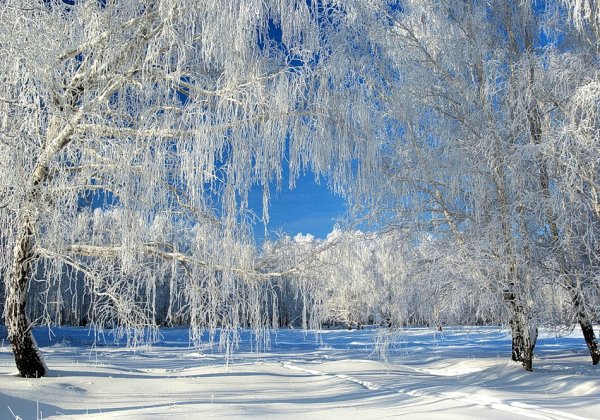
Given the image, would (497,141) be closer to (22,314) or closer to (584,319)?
(584,319)

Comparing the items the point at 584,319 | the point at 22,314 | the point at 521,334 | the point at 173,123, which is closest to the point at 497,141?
the point at 584,319

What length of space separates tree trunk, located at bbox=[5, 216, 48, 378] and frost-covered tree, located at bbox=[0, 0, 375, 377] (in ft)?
0.29

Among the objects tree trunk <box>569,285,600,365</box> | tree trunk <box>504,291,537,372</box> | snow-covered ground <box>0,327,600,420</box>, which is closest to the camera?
snow-covered ground <box>0,327,600,420</box>

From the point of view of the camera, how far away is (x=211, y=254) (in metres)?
5.71

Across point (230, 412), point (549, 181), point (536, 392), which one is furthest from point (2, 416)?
point (549, 181)

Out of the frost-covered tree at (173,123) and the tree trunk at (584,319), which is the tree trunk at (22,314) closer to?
the frost-covered tree at (173,123)

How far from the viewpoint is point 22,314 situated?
6.46 metres

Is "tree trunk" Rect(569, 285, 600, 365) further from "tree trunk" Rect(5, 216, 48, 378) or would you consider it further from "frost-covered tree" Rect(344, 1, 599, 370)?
"tree trunk" Rect(5, 216, 48, 378)

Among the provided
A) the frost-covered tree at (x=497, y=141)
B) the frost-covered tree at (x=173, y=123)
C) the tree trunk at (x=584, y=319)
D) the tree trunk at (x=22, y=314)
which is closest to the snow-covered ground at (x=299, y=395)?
the tree trunk at (x=22, y=314)

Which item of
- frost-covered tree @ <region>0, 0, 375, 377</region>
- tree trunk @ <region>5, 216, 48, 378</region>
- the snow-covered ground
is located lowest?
the snow-covered ground

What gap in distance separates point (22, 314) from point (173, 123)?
11.4 feet

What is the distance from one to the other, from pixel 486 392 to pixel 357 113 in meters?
3.90

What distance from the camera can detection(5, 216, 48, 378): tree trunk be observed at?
621 cm

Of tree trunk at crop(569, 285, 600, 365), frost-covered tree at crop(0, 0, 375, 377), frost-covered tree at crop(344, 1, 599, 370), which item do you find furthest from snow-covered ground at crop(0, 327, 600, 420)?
frost-covered tree at crop(344, 1, 599, 370)
